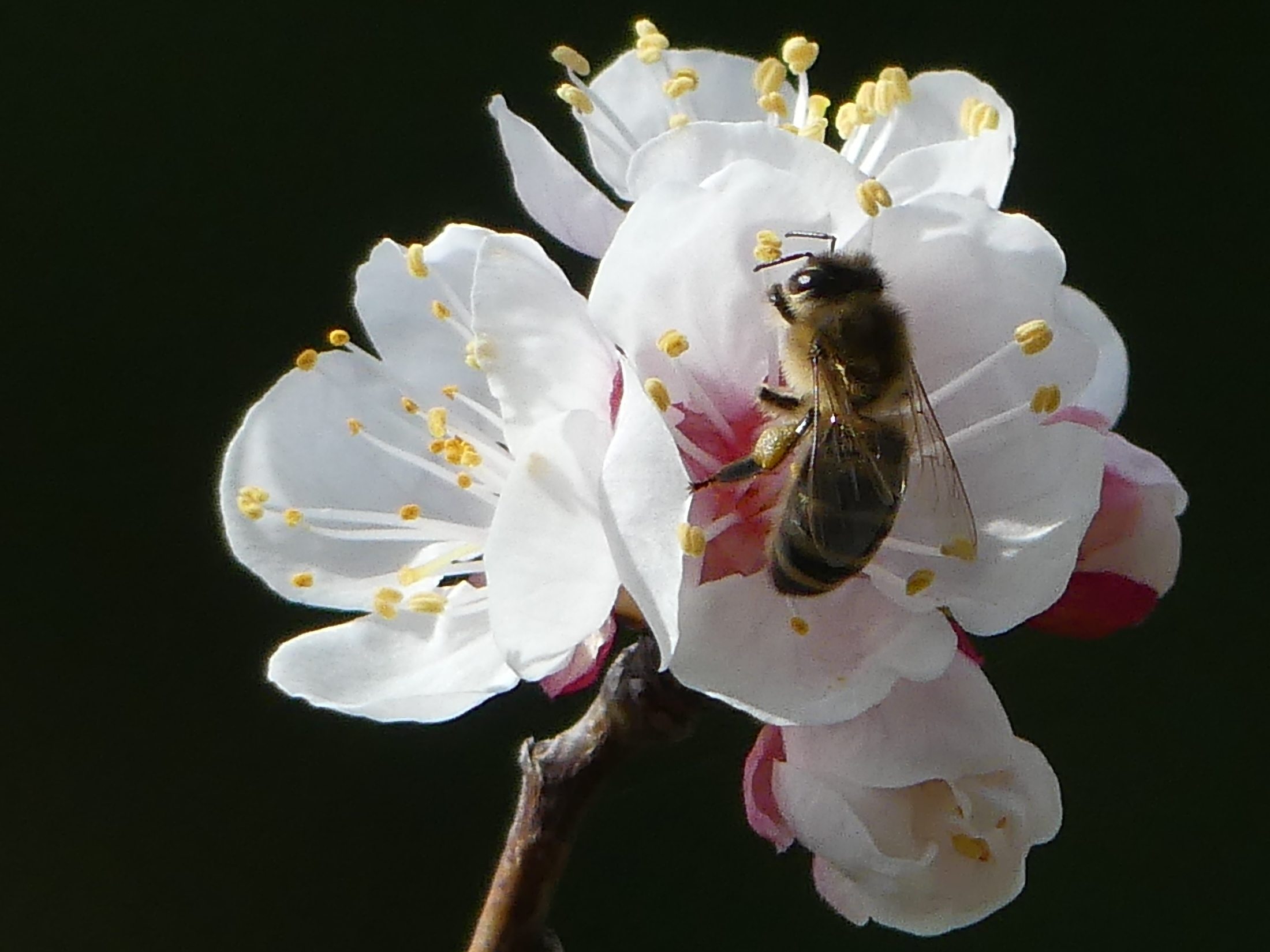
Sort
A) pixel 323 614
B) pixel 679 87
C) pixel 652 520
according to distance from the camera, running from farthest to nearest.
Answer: pixel 323 614
pixel 679 87
pixel 652 520

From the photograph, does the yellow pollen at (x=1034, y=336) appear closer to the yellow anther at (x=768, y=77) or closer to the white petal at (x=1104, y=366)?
the white petal at (x=1104, y=366)

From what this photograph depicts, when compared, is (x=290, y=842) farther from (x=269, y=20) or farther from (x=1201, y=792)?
(x=1201, y=792)

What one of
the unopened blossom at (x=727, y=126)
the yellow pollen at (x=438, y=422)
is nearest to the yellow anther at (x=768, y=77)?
the unopened blossom at (x=727, y=126)

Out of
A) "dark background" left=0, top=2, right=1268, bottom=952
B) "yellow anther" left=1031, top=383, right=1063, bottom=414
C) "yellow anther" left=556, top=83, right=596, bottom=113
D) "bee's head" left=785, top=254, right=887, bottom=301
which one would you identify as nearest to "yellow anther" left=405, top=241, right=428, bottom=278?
"yellow anther" left=556, top=83, right=596, bottom=113

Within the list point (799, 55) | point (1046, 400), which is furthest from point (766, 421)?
point (799, 55)

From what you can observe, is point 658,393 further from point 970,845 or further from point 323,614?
point 323,614

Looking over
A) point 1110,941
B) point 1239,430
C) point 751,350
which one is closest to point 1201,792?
point 1110,941
